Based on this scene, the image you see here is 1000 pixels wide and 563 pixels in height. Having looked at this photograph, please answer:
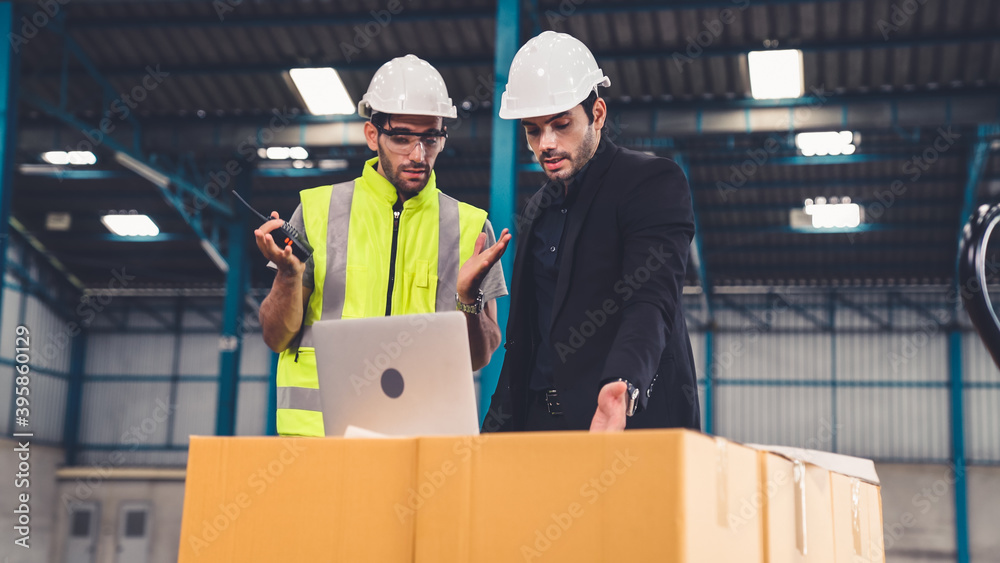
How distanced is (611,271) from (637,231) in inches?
5.1

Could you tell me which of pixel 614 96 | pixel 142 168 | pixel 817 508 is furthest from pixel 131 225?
pixel 817 508

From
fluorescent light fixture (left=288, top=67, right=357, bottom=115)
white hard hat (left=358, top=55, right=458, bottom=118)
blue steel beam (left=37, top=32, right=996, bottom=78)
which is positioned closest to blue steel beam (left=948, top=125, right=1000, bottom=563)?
blue steel beam (left=37, top=32, right=996, bottom=78)

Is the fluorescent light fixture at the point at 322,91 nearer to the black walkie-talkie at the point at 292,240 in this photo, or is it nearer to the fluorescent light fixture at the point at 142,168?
the fluorescent light fixture at the point at 142,168

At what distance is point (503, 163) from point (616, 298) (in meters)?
6.02

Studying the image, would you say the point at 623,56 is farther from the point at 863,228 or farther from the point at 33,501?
the point at 33,501

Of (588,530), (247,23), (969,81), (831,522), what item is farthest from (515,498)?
(969,81)

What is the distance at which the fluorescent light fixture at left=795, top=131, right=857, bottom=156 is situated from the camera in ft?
46.6

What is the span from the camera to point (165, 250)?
20.8 metres

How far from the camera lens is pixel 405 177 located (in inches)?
128

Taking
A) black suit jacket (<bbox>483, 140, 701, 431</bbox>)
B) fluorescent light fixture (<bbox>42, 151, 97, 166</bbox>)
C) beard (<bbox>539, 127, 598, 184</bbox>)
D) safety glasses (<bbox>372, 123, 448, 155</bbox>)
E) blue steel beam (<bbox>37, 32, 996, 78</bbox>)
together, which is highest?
blue steel beam (<bbox>37, 32, 996, 78</bbox>)

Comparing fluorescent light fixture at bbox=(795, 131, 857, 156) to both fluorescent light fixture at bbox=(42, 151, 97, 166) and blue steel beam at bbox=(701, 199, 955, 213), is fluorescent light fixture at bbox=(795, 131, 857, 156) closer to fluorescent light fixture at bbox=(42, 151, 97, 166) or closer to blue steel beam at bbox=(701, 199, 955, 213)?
blue steel beam at bbox=(701, 199, 955, 213)

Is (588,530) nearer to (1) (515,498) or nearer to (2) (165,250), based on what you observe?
(1) (515,498)

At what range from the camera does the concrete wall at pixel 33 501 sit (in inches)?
801

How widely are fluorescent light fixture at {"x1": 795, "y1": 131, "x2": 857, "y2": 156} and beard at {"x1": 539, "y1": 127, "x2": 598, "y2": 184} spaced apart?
1202cm
